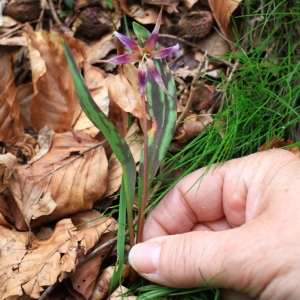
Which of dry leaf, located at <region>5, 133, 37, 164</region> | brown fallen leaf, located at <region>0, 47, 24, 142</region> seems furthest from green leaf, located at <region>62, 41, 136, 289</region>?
brown fallen leaf, located at <region>0, 47, 24, 142</region>

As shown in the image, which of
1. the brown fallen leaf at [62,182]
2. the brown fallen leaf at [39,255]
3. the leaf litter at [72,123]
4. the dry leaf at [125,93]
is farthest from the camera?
the dry leaf at [125,93]

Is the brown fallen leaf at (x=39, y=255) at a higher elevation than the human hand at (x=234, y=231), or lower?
lower

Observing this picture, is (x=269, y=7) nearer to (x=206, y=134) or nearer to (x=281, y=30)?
(x=281, y=30)

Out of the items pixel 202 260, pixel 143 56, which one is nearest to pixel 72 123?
pixel 143 56

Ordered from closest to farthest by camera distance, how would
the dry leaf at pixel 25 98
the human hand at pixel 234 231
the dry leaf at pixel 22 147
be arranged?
the human hand at pixel 234 231 < the dry leaf at pixel 22 147 < the dry leaf at pixel 25 98

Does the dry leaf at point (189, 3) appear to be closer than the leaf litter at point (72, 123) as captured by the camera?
No

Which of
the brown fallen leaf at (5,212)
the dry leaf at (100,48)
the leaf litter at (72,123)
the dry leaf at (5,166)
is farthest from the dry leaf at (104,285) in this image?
the dry leaf at (100,48)

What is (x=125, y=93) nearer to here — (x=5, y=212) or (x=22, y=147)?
(x=22, y=147)

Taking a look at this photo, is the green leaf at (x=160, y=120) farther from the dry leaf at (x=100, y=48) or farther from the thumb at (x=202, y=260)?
the dry leaf at (x=100, y=48)
